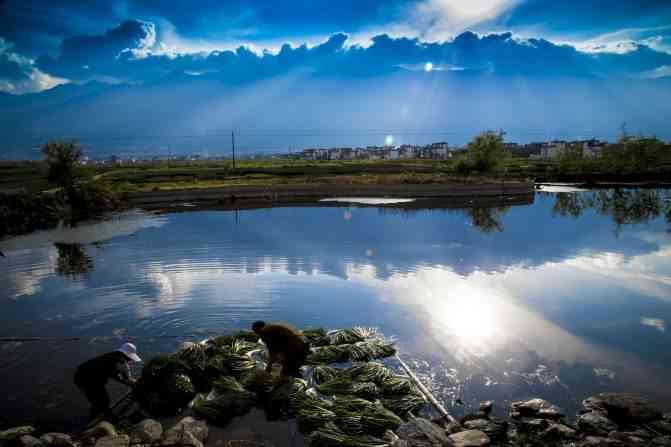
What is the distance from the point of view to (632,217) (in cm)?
2658

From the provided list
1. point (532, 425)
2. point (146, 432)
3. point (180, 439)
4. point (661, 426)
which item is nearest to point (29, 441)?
point (146, 432)

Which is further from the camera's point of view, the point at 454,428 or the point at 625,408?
the point at 625,408

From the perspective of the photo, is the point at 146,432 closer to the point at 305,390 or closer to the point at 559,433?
the point at 305,390

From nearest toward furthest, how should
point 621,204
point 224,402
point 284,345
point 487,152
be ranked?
point 224,402
point 284,345
point 621,204
point 487,152

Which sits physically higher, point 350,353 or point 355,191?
point 355,191

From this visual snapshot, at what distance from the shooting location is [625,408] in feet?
19.7

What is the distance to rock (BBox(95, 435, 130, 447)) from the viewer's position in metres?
5.25

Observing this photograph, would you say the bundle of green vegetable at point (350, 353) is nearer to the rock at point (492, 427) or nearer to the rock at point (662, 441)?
the rock at point (492, 427)

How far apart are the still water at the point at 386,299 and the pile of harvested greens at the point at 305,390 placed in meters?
0.84

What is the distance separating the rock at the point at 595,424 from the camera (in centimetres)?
573

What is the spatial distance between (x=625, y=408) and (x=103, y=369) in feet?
23.3

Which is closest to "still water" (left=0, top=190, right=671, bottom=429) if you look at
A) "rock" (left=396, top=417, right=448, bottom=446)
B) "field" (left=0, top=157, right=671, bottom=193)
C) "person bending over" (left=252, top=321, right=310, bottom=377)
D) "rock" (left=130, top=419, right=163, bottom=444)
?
"rock" (left=396, top=417, right=448, bottom=446)

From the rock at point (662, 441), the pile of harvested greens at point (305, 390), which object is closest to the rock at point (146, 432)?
the pile of harvested greens at point (305, 390)

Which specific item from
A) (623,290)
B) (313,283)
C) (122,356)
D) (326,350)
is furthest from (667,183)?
(122,356)
